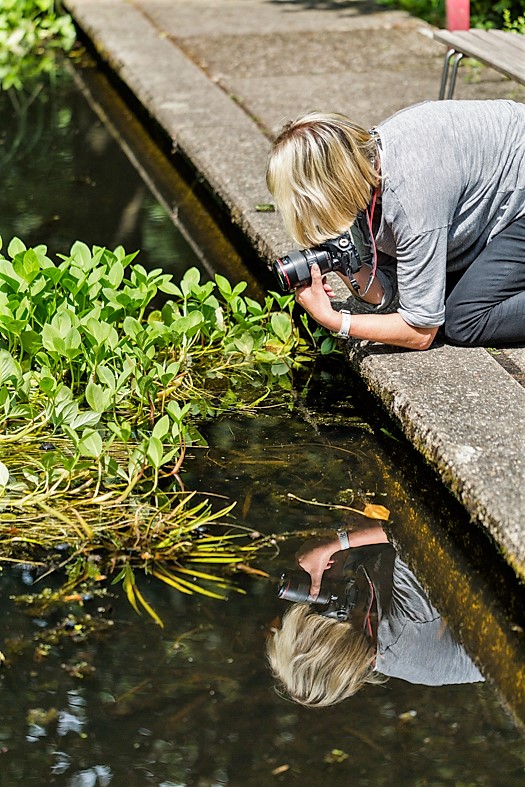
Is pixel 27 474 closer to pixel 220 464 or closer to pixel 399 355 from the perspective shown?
pixel 220 464

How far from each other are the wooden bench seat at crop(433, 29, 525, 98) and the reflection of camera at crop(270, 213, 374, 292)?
3.65 feet

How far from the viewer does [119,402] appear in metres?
2.92

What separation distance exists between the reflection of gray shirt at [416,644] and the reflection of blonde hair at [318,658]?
0.15ft

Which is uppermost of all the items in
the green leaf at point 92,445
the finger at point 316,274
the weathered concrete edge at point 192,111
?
the finger at point 316,274

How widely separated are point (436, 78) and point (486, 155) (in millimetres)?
2876

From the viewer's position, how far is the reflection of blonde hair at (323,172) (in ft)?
8.23

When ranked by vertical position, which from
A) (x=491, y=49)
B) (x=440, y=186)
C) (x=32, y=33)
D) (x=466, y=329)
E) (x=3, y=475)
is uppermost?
(x=440, y=186)

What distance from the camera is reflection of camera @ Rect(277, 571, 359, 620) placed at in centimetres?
224

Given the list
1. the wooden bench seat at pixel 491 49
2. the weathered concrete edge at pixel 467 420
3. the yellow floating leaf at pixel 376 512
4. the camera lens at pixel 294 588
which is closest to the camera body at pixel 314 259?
the weathered concrete edge at pixel 467 420

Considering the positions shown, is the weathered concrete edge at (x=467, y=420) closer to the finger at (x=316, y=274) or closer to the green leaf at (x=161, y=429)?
the finger at (x=316, y=274)

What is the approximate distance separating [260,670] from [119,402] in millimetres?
1077

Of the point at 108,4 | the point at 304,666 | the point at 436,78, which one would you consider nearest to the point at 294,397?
the point at 304,666

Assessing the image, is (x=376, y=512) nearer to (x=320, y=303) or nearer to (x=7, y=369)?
(x=320, y=303)

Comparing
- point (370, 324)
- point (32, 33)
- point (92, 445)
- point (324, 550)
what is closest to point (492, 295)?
point (370, 324)
